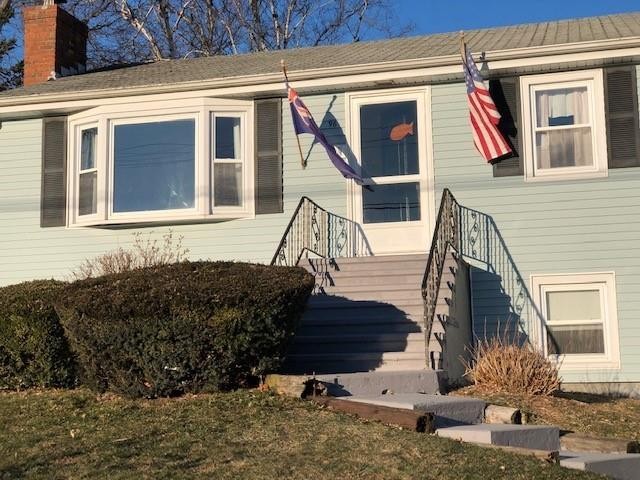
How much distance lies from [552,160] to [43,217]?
781 centimetres

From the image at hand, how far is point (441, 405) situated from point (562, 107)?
618 cm

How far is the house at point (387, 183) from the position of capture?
11.3 meters

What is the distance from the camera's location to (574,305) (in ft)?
37.8

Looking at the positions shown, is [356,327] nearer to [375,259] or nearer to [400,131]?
[375,259]

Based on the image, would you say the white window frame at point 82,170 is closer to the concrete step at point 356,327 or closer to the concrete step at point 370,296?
the concrete step at point 370,296

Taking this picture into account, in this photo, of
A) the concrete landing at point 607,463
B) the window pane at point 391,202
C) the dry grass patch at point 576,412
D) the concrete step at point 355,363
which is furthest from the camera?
the window pane at point 391,202

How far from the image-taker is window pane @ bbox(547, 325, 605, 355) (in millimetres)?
11312

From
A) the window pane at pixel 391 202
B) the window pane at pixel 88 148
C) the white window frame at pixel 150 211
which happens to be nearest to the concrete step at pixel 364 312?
the window pane at pixel 391 202

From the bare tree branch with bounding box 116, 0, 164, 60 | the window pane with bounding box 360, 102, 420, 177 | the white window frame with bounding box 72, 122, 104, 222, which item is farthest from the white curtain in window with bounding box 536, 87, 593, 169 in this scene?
the bare tree branch with bounding box 116, 0, 164, 60

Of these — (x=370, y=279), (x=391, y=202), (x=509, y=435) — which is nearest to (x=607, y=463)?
(x=509, y=435)

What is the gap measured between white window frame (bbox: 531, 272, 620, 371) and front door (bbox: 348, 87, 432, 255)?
177cm

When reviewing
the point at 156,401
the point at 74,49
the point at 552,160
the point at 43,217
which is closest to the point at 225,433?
the point at 156,401

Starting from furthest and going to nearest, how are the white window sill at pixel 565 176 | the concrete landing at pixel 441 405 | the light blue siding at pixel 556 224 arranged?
the white window sill at pixel 565 176 → the light blue siding at pixel 556 224 → the concrete landing at pixel 441 405

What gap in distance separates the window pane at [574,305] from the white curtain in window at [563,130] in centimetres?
179
